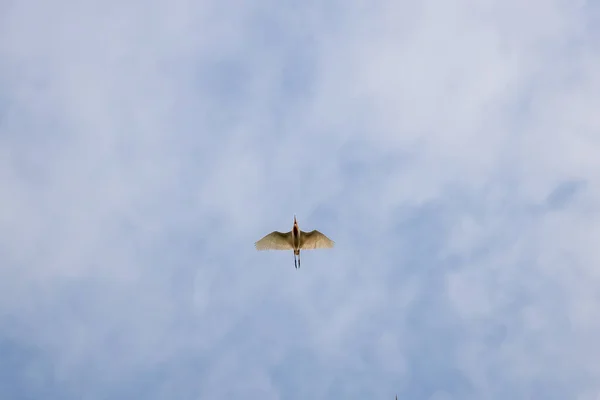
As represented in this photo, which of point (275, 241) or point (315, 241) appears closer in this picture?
point (315, 241)

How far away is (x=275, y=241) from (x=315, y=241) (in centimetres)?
530

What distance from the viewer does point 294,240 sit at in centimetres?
15738

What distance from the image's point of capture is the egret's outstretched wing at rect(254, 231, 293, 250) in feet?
514

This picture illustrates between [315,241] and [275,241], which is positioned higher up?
[275,241]

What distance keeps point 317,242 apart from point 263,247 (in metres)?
7.19

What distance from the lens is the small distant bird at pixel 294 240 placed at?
156750 mm

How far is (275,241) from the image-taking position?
6206 inches

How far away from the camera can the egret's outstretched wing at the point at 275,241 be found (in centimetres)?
15675

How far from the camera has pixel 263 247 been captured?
157000 millimetres

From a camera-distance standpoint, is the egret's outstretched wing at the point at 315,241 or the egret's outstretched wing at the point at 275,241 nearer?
the egret's outstretched wing at the point at 275,241

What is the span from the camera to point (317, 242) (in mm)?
157500

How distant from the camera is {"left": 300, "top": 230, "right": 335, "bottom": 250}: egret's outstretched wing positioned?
157 metres

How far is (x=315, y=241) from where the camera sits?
A: 158 metres

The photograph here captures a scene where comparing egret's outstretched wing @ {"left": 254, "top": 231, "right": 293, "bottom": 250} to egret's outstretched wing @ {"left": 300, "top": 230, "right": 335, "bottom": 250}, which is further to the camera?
egret's outstretched wing @ {"left": 300, "top": 230, "right": 335, "bottom": 250}
